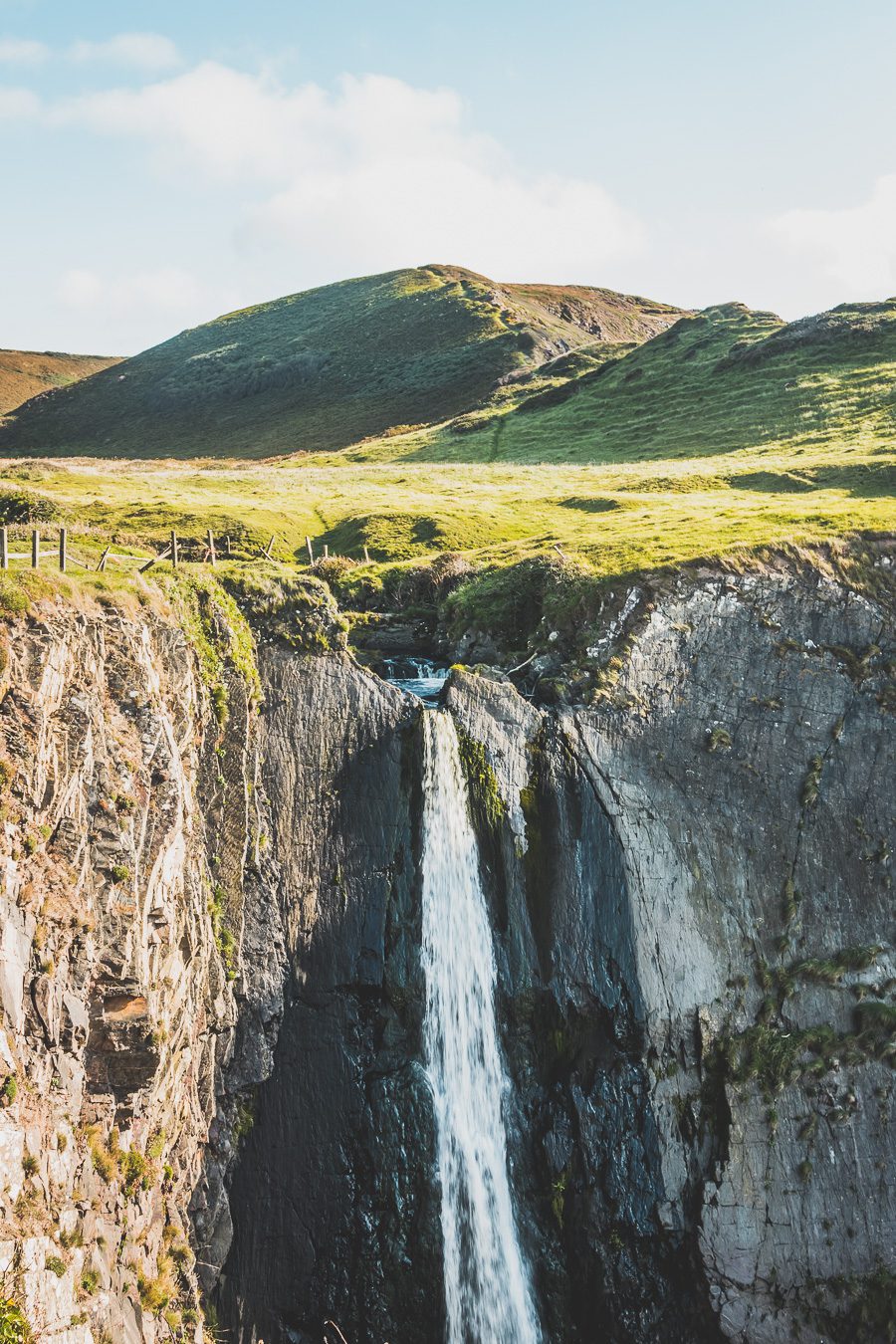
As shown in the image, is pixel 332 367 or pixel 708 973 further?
pixel 332 367

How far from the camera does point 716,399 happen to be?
7638 centimetres

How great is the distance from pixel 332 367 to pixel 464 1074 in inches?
5111

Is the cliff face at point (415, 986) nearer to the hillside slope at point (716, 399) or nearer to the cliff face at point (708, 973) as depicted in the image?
the cliff face at point (708, 973)

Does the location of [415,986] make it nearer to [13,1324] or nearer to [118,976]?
[118,976]

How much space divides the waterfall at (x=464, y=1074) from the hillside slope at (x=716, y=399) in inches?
1582

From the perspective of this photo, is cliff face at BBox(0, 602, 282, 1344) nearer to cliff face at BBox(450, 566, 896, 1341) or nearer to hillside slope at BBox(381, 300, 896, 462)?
cliff face at BBox(450, 566, 896, 1341)

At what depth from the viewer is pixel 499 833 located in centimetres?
2527

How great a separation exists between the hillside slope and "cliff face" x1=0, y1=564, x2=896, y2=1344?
35438 millimetres

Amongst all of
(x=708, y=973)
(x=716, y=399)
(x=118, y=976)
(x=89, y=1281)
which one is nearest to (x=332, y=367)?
(x=716, y=399)

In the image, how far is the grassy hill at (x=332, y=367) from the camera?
119125mm

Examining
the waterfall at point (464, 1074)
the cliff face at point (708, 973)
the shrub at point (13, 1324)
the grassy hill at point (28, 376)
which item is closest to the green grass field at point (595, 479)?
the cliff face at point (708, 973)

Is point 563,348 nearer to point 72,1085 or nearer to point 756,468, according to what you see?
point 756,468

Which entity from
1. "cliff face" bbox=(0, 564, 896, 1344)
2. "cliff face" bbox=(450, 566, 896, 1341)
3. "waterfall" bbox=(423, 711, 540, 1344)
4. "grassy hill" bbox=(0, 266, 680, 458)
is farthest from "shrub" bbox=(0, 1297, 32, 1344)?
"grassy hill" bbox=(0, 266, 680, 458)

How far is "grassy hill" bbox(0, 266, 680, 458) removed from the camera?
119125 millimetres
